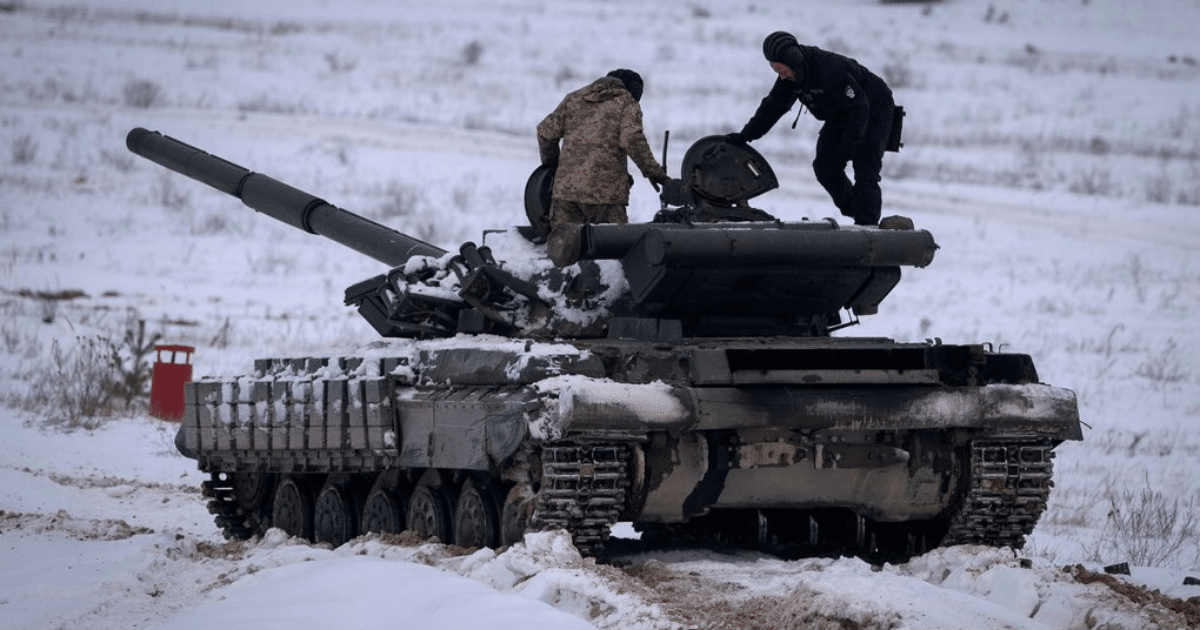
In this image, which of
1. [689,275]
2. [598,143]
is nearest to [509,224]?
[598,143]

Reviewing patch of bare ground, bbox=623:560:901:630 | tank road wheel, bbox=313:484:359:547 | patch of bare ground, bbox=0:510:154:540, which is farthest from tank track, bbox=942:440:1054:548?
patch of bare ground, bbox=0:510:154:540

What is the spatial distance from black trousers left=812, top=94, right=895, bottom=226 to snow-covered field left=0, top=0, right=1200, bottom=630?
1.62m

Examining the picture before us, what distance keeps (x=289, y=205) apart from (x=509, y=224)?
8.97 ft

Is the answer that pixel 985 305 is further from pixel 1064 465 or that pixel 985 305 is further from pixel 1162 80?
pixel 1162 80

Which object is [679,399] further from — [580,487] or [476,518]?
[476,518]

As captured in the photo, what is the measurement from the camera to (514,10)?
162 feet

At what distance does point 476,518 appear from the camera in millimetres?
10234

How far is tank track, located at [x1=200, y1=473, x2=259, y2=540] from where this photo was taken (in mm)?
13188

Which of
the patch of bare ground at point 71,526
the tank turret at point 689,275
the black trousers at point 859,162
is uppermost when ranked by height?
the black trousers at point 859,162

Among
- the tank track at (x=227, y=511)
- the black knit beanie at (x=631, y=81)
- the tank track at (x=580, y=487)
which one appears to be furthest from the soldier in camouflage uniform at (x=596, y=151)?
the tank track at (x=227, y=511)

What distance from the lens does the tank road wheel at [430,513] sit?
10703 millimetres

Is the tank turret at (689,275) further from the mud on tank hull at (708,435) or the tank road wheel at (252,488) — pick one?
the tank road wheel at (252,488)

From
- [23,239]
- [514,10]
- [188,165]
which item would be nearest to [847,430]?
[188,165]

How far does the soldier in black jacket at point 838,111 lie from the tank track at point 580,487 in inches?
108
